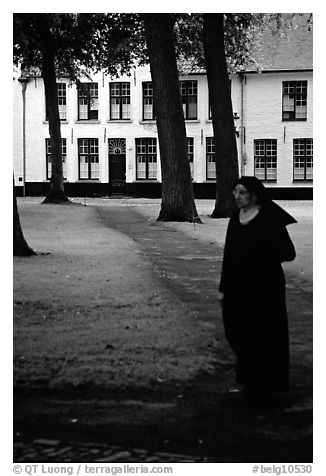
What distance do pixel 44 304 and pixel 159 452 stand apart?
6.54ft

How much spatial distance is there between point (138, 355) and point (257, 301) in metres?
1.18

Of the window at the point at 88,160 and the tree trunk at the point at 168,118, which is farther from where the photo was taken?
the tree trunk at the point at 168,118

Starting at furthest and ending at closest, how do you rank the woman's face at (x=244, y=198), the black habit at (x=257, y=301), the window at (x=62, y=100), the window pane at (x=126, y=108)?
1. the window pane at (x=126, y=108)
2. the window at (x=62, y=100)
3. the black habit at (x=257, y=301)
4. the woman's face at (x=244, y=198)

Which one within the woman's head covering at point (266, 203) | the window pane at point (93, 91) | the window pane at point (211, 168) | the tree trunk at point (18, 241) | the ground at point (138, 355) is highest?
the window pane at point (93, 91)

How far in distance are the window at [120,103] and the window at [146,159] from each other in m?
0.45

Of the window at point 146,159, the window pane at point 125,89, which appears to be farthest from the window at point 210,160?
the window pane at point 125,89

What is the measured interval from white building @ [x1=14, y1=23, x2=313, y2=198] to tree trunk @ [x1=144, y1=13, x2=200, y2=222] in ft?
0.45

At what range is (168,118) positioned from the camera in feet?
35.9

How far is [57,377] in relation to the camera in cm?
708

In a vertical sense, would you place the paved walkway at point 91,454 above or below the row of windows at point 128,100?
below

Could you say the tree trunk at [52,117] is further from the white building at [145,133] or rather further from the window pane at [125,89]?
the window pane at [125,89]

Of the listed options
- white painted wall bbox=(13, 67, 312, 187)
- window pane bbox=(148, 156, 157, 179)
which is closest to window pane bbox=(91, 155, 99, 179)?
white painted wall bbox=(13, 67, 312, 187)

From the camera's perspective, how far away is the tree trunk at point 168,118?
1022cm
